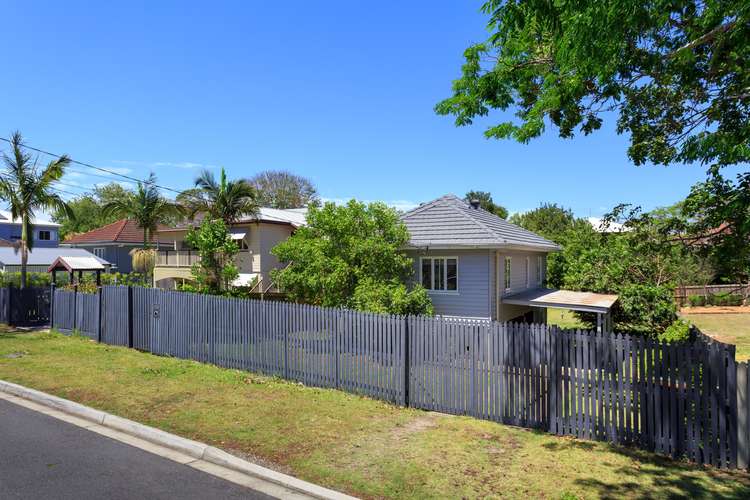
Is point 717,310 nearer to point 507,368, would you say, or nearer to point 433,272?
point 433,272

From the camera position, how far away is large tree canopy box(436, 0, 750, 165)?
19.2ft

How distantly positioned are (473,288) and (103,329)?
40.3 ft

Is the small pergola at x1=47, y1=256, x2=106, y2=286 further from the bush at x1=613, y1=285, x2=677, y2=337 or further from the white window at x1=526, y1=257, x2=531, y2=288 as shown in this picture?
the bush at x1=613, y1=285, x2=677, y2=337

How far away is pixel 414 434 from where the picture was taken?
7.78 meters

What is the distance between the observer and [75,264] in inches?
798

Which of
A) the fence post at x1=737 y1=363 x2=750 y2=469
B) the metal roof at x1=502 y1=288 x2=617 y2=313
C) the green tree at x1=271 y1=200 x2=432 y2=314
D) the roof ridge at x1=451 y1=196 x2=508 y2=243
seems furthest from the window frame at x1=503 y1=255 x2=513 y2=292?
the fence post at x1=737 y1=363 x2=750 y2=469

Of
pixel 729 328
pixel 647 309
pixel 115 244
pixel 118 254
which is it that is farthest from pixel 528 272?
pixel 118 254

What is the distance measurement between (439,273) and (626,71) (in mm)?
11762

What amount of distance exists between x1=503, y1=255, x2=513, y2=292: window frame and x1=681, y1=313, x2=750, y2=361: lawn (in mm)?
7506

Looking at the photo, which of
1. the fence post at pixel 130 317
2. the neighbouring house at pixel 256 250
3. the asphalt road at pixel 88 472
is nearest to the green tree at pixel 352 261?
the fence post at pixel 130 317

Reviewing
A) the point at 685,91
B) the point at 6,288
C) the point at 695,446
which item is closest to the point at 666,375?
the point at 695,446

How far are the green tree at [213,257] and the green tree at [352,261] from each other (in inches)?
83.7

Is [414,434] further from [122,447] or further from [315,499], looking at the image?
[122,447]

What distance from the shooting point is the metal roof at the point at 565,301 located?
55.0 feet
